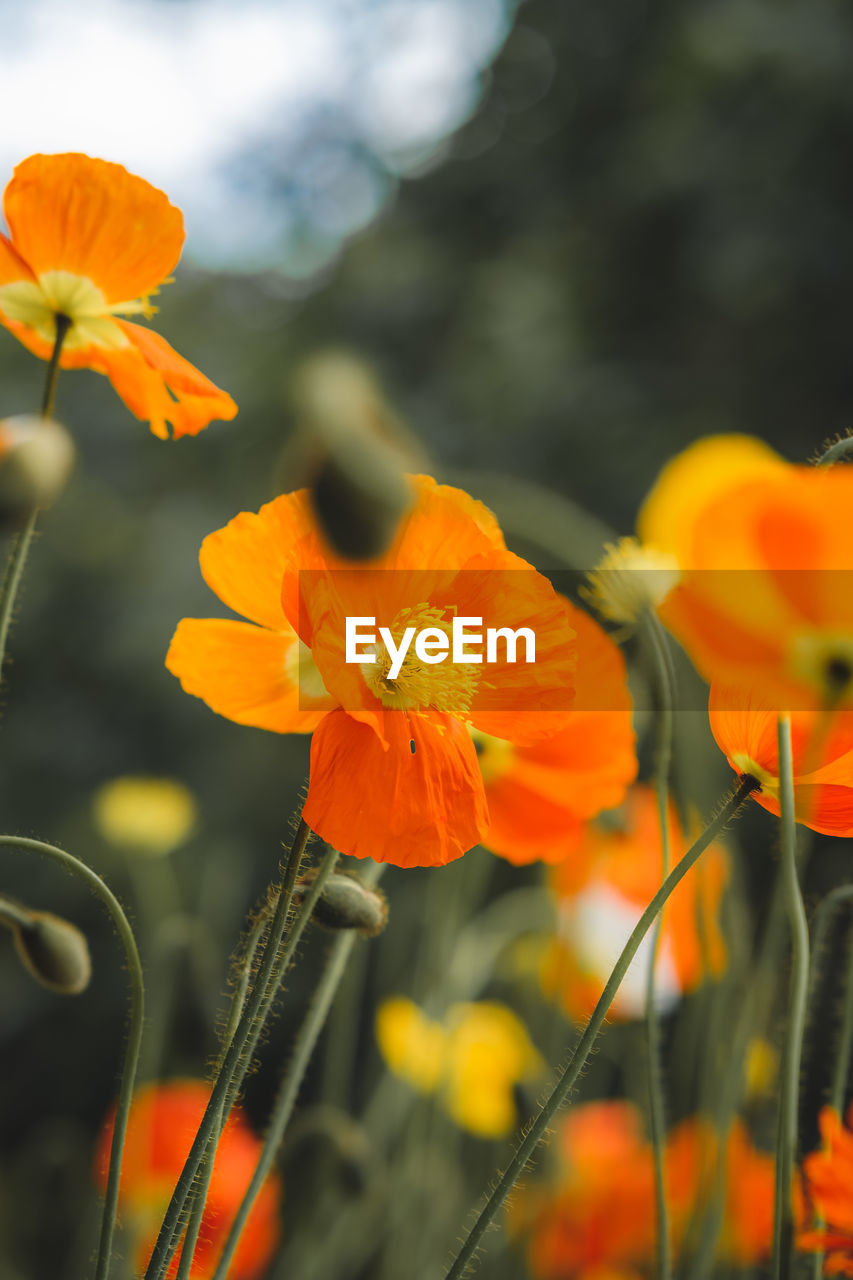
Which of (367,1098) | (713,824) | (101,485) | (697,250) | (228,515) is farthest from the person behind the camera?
(101,485)

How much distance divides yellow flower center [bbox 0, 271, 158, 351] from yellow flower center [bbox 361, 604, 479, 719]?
0.18 m

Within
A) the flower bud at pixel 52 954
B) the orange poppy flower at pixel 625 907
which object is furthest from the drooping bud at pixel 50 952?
the orange poppy flower at pixel 625 907

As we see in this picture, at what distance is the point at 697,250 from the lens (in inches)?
58.4

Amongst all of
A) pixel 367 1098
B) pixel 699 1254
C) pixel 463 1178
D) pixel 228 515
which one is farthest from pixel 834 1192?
pixel 228 515

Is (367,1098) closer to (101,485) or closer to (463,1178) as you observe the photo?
(463,1178)

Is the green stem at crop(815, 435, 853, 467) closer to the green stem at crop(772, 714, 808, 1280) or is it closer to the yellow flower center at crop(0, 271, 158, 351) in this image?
the green stem at crop(772, 714, 808, 1280)

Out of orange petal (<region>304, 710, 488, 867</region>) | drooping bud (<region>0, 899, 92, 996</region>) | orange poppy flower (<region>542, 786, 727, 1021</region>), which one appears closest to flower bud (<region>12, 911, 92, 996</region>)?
drooping bud (<region>0, 899, 92, 996</region>)

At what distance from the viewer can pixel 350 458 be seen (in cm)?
22

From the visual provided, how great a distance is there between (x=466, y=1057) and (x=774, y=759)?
0.74 m

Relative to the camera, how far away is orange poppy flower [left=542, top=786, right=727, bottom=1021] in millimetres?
715

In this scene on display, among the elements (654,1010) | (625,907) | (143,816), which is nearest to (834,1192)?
(654,1010)

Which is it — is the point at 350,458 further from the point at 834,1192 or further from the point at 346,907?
the point at 834,1192

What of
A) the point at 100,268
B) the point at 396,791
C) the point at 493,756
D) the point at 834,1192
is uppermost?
the point at 100,268

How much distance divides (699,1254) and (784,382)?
1.18m
